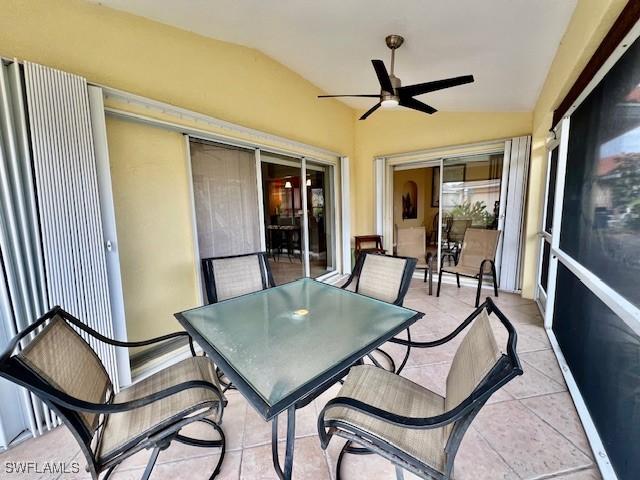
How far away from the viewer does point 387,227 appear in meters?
4.86

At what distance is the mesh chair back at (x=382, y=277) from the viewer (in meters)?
2.04

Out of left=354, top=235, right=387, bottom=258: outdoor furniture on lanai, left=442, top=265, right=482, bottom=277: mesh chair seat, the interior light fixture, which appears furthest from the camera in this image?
left=354, top=235, right=387, bottom=258: outdoor furniture on lanai

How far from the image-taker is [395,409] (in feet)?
3.77

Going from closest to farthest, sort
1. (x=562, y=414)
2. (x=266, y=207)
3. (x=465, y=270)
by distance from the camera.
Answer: (x=562, y=414)
(x=266, y=207)
(x=465, y=270)

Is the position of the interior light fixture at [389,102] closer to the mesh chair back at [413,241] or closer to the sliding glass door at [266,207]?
the sliding glass door at [266,207]

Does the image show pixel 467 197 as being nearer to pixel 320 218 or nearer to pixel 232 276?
pixel 320 218

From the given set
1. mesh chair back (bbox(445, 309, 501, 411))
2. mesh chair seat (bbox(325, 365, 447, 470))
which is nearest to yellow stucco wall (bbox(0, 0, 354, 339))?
mesh chair seat (bbox(325, 365, 447, 470))

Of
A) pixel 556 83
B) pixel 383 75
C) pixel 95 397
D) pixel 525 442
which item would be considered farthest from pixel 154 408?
pixel 556 83

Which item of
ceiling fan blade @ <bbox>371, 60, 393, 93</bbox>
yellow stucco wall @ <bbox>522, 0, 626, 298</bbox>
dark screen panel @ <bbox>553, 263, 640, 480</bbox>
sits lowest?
dark screen panel @ <bbox>553, 263, 640, 480</bbox>

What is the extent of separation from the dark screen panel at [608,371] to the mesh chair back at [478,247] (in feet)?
5.32

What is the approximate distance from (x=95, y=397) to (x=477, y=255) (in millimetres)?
4145

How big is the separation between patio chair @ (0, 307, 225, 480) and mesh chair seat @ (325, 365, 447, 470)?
0.62m

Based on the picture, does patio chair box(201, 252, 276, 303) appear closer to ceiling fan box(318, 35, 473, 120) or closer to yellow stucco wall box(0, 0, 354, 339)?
yellow stucco wall box(0, 0, 354, 339)

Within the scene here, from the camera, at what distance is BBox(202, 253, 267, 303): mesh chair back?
80.5 inches
